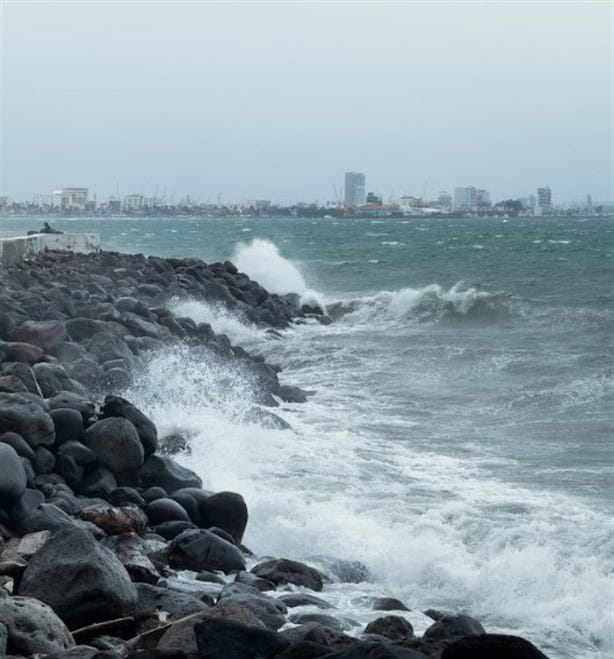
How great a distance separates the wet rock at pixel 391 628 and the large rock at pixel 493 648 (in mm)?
1456

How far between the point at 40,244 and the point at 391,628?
72.8ft

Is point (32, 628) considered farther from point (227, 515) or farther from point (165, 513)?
point (227, 515)

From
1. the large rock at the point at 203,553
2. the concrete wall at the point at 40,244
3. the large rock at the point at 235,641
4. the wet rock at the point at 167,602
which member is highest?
the concrete wall at the point at 40,244

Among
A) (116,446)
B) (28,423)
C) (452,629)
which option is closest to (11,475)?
(28,423)

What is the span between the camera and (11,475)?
7016 millimetres

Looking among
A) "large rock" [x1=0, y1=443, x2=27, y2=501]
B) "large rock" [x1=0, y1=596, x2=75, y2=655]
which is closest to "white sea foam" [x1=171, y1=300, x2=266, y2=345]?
"large rock" [x1=0, y1=443, x2=27, y2=501]

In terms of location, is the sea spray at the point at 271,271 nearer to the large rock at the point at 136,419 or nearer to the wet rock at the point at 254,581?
the large rock at the point at 136,419

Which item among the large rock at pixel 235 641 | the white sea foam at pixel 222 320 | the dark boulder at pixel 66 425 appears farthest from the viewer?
the white sea foam at pixel 222 320

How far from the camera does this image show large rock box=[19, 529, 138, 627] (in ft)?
18.5

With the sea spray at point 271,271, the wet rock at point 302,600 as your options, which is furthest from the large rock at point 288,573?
the sea spray at point 271,271

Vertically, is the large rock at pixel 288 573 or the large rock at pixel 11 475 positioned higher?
the large rock at pixel 11 475

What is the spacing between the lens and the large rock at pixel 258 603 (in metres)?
5.94

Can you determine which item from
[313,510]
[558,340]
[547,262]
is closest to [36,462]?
[313,510]

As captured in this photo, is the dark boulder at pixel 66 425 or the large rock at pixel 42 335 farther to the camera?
the large rock at pixel 42 335
